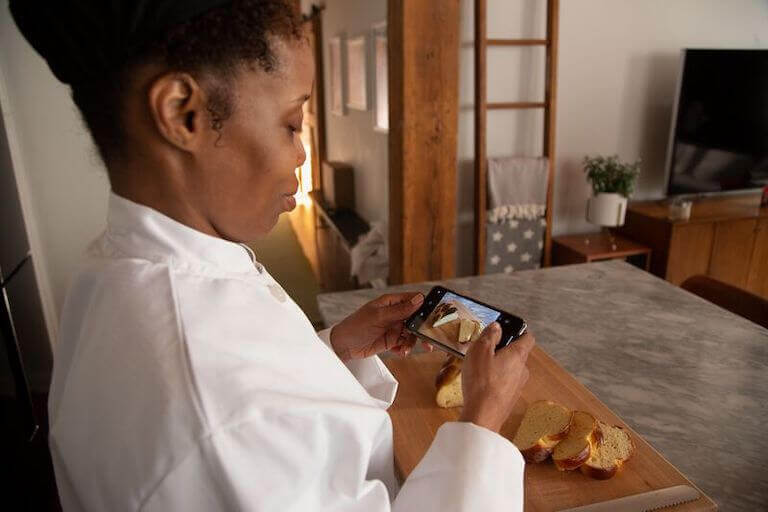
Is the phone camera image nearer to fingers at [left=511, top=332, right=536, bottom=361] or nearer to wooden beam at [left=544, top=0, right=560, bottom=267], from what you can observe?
fingers at [left=511, top=332, right=536, bottom=361]

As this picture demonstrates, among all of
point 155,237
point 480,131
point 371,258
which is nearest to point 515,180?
point 480,131

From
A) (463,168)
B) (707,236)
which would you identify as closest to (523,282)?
(463,168)

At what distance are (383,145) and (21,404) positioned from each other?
225 centimetres

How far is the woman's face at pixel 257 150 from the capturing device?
0.49m

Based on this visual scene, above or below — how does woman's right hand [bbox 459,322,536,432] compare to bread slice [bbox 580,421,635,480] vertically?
above

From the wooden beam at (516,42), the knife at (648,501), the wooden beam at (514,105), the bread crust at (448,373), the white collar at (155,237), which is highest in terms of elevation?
the wooden beam at (516,42)

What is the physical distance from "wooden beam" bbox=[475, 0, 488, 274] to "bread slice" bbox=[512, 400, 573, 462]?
5.81 ft

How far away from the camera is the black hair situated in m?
0.45

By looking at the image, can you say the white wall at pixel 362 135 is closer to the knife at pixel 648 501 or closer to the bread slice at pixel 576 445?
the bread slice at pixel 576 445

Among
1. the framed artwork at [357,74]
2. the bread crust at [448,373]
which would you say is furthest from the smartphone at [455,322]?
the framed artwork at [357,74]

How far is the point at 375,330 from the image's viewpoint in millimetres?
961

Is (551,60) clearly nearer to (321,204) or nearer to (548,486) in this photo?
(548,486)

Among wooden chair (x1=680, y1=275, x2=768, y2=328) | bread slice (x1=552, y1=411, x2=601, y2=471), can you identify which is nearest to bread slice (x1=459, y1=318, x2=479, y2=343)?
bread slice (x1=552, y1=411, x2=601, y2=471)

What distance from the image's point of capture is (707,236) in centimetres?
272
